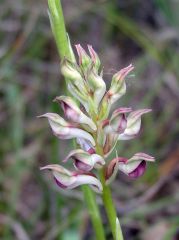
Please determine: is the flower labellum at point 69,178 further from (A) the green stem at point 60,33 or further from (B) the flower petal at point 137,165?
(A) the green stem at point 60,33

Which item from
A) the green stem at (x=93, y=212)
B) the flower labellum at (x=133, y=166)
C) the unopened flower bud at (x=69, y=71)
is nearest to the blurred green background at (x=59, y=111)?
the green stem at (x=93, y=212)

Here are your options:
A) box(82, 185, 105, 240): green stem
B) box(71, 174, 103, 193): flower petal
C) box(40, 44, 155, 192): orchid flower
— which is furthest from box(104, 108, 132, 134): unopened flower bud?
box(82, 185, 105, 240): green stem

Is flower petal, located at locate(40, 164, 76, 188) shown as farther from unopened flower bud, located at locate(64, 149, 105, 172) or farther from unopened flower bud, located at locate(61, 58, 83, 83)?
unopened flower bud, located at locate(61, 58, 83, 83)

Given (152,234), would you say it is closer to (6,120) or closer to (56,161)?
(56,161)

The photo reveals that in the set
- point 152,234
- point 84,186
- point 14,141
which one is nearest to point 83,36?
point 14,141

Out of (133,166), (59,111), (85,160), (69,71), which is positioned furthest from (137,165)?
(59,111)

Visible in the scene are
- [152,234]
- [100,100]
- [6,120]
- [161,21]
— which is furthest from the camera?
[161,21]
